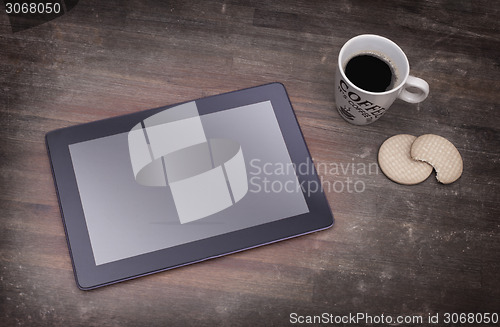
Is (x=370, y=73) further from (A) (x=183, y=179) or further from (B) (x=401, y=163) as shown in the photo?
(A) (x=183, y=179)

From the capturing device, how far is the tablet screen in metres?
0.64

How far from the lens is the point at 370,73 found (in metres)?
0.65

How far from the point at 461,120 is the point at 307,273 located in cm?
32

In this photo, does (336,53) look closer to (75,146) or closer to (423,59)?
(423,59)

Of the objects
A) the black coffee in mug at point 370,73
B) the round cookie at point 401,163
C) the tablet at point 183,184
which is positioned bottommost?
the tablet at point 183,184

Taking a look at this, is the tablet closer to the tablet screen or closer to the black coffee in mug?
the tablet screen

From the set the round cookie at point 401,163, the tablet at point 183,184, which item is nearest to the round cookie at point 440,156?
the round cookie at point 401,163

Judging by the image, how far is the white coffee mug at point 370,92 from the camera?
0.62 m

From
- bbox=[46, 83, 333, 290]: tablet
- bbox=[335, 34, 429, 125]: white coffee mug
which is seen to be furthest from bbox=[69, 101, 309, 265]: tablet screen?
bbox=[335, 34, 429, 125]: white coffee mug

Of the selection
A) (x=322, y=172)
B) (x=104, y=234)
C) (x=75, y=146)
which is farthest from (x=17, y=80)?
(x=322, y=172)

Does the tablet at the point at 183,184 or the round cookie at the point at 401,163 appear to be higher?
the round cookie at the point at 401,163

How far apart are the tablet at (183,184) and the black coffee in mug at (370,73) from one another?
0.11m

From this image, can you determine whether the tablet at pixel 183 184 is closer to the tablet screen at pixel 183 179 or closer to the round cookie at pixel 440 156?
the tablet screen at pixel 183 179

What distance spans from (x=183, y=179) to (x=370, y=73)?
29cm
